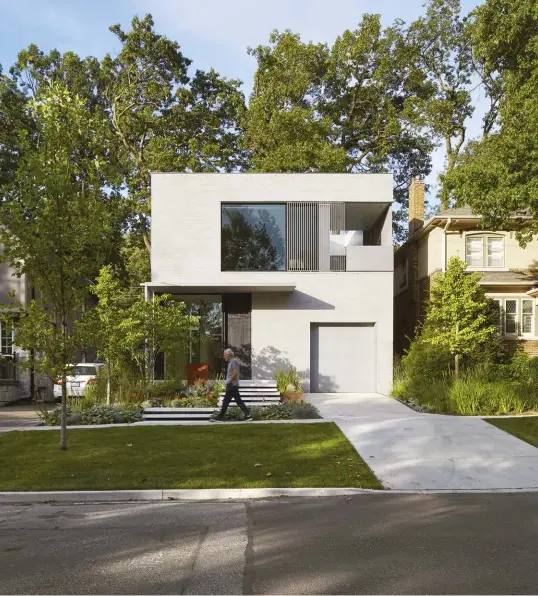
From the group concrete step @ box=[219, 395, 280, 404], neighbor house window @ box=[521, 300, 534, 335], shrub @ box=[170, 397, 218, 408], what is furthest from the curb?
neighbor house window @ box=[521, 300, 534, 335]

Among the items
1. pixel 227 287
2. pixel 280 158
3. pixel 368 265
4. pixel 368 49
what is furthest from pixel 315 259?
pixel 368 49

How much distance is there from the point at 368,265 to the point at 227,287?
185 inches

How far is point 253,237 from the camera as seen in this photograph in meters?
18.9

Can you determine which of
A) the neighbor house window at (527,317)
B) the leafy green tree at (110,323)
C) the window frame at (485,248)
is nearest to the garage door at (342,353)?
the window frame at (485,248)

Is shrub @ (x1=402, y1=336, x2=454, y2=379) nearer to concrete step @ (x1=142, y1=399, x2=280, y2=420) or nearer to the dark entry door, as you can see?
the dark entry door

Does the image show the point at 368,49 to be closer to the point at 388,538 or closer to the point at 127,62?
the point at 127,62

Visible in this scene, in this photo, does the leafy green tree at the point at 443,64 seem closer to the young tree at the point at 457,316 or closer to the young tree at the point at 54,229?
the young tree at the point at 457,316

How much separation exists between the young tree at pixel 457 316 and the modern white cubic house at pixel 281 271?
64.5 inches

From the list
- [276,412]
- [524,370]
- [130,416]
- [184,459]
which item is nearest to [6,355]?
[130,416]

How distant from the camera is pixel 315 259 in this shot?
18781 millimetres

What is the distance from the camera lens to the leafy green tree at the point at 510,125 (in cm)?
1518

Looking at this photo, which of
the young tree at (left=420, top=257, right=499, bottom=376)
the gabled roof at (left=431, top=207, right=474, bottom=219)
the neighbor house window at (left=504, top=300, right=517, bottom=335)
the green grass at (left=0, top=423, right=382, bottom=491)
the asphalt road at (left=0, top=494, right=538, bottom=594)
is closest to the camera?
the asphalt road at (left=0, top=494, right=538, bottom=594)

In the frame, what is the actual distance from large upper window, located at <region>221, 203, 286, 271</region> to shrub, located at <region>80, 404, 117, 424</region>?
6.78m

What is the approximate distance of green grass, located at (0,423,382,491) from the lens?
7988mm
